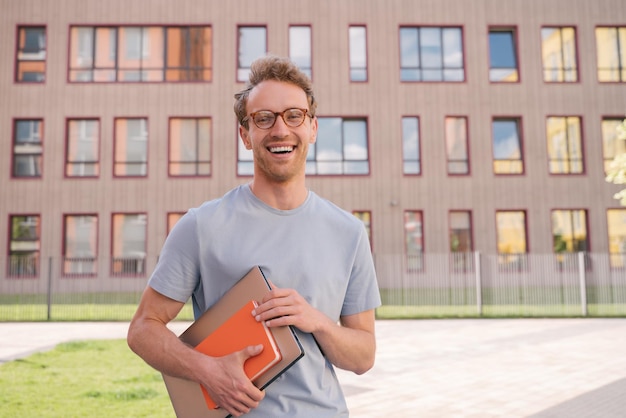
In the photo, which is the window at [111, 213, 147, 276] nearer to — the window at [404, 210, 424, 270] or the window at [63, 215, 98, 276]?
the window at [63, 215, 98, 276]

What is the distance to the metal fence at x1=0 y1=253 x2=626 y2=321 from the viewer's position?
52.8 feet

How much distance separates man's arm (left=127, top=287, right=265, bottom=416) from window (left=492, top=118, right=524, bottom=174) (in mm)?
24136

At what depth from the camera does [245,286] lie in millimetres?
1719

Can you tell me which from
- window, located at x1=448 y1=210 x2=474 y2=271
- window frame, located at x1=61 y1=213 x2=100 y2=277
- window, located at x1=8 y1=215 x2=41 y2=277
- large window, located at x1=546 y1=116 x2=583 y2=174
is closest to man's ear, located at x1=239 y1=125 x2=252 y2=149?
window frame, located at x1=61 y1=213 x2=100 y2=277

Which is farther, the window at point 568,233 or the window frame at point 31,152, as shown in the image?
the window at point 568,233

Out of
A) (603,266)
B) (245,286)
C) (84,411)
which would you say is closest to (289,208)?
(245,286)

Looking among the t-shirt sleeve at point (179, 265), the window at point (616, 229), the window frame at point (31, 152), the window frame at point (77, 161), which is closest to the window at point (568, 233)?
the window at point (616, 229)

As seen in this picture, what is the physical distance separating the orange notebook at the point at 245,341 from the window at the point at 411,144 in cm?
2303

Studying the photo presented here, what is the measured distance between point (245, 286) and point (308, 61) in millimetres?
23754

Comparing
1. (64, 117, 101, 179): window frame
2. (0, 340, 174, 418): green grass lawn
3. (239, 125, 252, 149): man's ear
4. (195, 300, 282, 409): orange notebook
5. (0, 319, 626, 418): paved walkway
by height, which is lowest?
(0, 319, 626, 418): paved walkway

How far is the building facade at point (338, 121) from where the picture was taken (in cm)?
2344

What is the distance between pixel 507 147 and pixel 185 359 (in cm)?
2496

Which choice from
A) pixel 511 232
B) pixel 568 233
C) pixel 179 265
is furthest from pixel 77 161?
pixel 179 265

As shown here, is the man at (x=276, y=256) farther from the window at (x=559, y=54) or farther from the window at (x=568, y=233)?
the window at (x=559, y=54)
